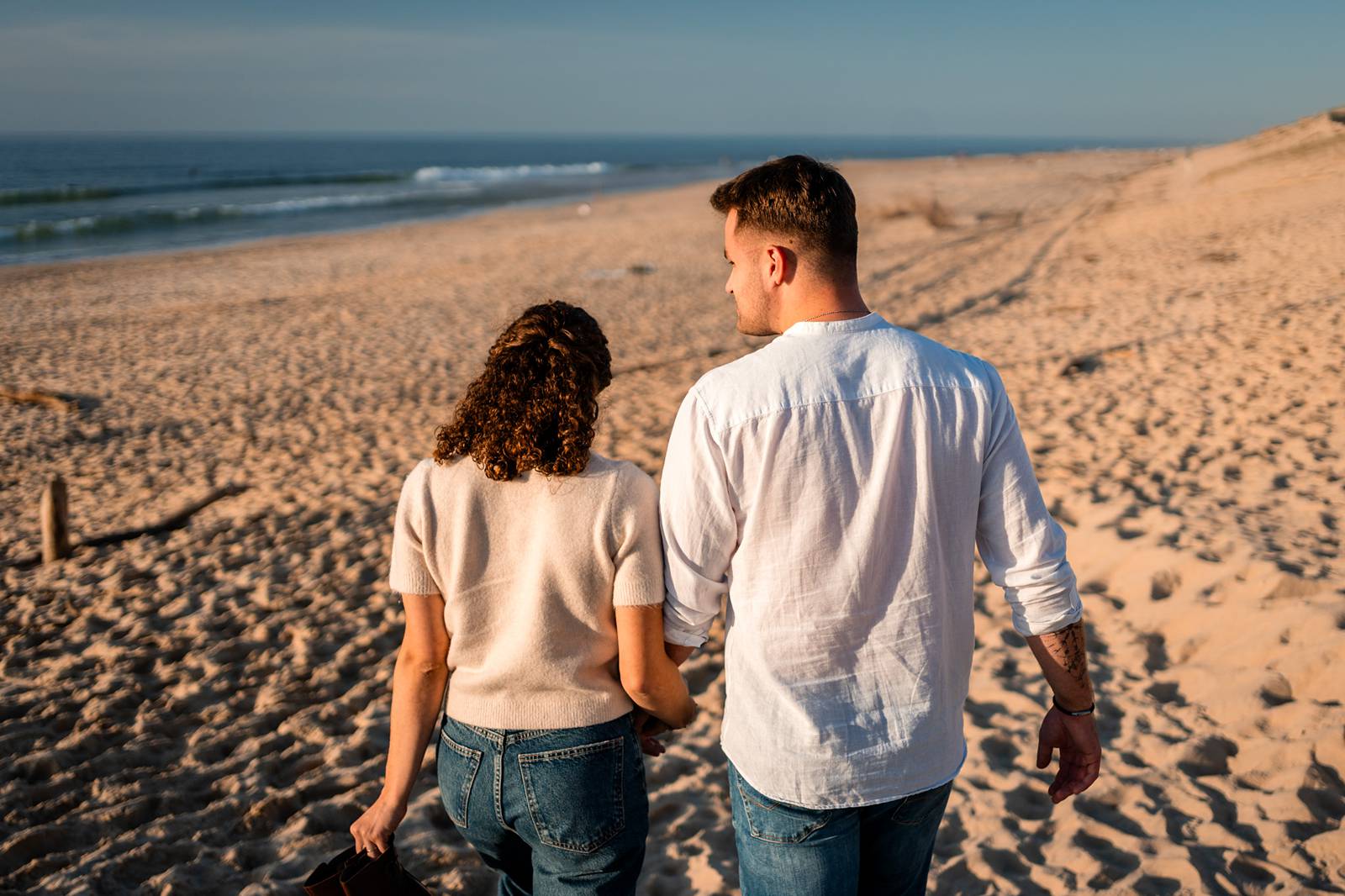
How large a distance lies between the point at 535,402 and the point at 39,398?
9.74 metres

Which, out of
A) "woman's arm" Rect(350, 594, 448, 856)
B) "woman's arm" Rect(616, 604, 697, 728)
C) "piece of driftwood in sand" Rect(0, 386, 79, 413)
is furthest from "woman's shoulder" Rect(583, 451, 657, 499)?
"piece of driftwood in sand" Rect(0, 386, 79, 413)

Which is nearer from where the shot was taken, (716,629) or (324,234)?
(716,629)

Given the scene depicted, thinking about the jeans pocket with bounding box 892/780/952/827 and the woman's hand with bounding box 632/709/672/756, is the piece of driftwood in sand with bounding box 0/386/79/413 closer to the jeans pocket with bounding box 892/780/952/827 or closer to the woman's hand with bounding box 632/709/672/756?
the woman's hand with bounding box 632/709/672/756

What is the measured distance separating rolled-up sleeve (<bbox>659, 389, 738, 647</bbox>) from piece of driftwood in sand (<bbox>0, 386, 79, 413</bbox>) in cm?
945

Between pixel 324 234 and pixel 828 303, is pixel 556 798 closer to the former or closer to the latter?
pixel 828 303

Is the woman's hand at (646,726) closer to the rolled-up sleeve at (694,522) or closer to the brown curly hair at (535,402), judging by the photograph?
the rolled-up sleeve at (694,522)

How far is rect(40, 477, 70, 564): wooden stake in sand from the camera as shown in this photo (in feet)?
18.3

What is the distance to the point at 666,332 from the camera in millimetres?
11930

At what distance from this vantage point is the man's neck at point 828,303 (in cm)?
149

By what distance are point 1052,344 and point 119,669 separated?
8.50 meters

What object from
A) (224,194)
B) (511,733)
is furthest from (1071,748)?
(224,194)

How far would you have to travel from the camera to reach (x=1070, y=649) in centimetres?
164

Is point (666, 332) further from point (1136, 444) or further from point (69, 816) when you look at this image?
point (69, 816)

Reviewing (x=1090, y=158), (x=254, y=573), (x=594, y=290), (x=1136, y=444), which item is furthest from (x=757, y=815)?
(x=1090, y=158)
